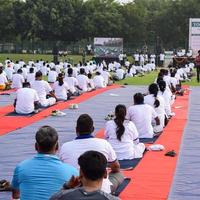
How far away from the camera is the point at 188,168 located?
8.88m

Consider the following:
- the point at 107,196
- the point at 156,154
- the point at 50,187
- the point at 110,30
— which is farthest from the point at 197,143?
the point at 110,30

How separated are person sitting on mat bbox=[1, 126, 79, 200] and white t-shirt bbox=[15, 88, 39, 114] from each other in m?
10.1

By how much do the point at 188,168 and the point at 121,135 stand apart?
1105mm

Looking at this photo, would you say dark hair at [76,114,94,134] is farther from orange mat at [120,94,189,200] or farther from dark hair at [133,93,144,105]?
dark hair at [133,93,144,105]

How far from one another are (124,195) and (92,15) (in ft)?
179

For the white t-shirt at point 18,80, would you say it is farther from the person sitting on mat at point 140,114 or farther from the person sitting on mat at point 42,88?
the person sitting on mat at point 140,114

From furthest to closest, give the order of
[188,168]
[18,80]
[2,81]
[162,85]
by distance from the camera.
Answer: [2,81] → [18,80] → [162,85] → [188,168]

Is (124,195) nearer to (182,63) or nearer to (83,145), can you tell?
(83,145)

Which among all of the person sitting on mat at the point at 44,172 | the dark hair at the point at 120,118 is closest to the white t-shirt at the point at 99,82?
the dark hair at the point at 120,118

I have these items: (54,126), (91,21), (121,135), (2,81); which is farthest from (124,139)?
(91,21)

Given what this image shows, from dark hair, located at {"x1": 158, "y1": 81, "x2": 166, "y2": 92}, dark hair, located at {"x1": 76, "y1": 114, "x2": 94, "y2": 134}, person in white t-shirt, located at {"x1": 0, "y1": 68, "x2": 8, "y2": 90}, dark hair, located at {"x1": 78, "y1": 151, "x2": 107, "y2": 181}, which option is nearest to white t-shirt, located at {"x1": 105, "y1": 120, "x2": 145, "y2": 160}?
dark hair, located at {"x1": 76, "y1": 114, "x2": 94, "y2": 134}

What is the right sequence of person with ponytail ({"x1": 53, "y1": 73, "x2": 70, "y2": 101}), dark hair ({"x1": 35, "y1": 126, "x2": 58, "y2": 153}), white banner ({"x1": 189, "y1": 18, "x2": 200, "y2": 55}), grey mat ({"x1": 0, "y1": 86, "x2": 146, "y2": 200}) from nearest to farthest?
1. dark hair ({"x1": 35, "y1": 126, "x2": 58, "y2": 153})
2. grey mat ({"x1": 0, "y1": 86, "x2": 146, "y2": 200})
3. person with ponytail ({"x1": 53, "y1": 73, "x2": 70, "y2": 101})
4. white banner ({"x1": 189, "y1": 18, "x2": 200, "y2": 55})

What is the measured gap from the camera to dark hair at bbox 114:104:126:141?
326 inches

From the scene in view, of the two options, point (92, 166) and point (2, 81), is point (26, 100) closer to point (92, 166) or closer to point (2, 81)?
point (2, 81)
